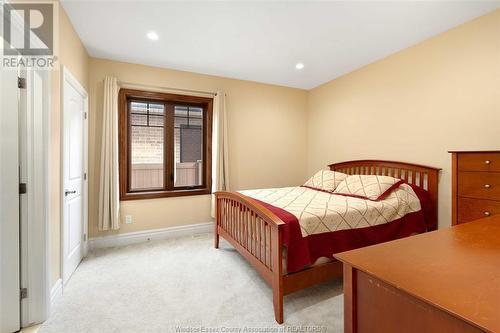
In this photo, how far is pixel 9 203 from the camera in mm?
1584

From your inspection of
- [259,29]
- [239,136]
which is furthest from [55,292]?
[259,29]

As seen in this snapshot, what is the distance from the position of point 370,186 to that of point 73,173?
3.27 metres

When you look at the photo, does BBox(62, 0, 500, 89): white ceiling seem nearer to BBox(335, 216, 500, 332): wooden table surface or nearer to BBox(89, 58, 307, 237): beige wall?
BBox(89, 58, 307, 237): beige wall

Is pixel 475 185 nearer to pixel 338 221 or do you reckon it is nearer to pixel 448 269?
pixel 338 221

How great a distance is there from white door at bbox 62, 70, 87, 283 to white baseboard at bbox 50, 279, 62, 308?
0.38 feet

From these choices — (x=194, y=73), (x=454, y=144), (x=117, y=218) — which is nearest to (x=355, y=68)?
(x=454, y=144)

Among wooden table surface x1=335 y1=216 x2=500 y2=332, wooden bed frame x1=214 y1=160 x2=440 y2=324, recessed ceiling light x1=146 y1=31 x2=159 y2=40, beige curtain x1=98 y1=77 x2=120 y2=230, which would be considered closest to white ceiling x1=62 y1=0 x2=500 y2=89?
recessed ceiling light x1=146 y1=31 x2=159 y2=40

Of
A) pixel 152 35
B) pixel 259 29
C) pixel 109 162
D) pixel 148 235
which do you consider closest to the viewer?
pixel 259 29

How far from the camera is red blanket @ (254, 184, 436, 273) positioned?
1.83 metres

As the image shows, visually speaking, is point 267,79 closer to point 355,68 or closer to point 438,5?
point 355,68

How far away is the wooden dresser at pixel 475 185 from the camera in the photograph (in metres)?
1.91

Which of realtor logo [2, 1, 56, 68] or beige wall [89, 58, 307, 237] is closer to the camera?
realtor logo [2, 1, 56, 68]

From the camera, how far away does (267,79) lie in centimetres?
400

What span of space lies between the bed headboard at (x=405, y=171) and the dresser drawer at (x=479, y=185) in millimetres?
596
